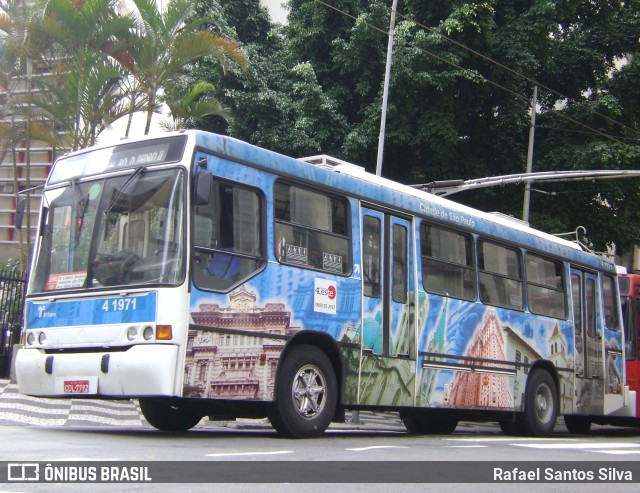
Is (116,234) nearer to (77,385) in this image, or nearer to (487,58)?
(77,385)

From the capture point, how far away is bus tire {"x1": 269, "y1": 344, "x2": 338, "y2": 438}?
955 cm

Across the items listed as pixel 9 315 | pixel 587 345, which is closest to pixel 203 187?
pixel 587 345

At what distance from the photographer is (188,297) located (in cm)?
870

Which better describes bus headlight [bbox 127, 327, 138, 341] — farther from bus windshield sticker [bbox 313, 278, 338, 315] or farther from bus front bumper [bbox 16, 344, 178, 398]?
bus windshield sticker [bbox 313, 278, 338, 315]

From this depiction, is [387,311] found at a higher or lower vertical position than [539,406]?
higher

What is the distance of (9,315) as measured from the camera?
18391 millimetres

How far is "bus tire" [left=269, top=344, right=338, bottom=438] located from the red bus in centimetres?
873

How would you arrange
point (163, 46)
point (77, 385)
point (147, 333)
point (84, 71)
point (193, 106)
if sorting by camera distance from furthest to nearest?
1. point (193, 106)
2. point (163, 46)
3. point (84, 71)
4. point (77, 385)
5. point (147, 333)

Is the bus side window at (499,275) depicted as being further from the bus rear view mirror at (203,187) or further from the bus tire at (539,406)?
the bus rear view mirror at (203,187)

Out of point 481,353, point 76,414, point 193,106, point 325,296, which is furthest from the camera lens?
point 193,106

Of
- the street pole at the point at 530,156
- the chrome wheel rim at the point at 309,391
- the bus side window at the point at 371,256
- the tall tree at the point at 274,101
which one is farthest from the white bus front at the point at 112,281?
the street pole at the point at 530,156

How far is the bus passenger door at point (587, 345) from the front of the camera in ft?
50.7

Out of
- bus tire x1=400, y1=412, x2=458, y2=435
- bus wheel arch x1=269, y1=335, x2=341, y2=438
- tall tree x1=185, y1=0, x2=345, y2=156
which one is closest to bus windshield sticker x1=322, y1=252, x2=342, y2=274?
bus wheel arch x1=269, y1=335, x2=341, y2=438

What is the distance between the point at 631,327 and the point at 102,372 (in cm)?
1147
